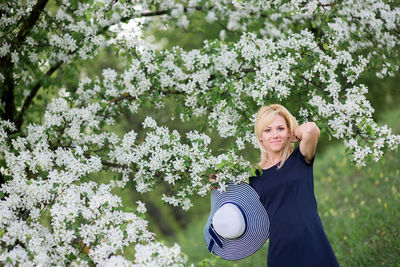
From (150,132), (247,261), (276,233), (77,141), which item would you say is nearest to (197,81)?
(150,132)

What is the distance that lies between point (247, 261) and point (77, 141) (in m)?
4.13

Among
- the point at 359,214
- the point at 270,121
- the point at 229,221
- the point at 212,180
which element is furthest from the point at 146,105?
the point at 359,214

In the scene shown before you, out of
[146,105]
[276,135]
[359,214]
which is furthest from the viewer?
[359,214]

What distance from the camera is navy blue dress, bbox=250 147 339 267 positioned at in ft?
11.3

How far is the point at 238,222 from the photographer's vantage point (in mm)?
4059

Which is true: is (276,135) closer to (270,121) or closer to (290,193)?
(270,121)

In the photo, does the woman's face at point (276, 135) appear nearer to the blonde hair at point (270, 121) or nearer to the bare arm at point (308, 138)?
the blonde hair at point (270, 121)

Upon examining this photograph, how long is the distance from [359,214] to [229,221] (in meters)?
4.41

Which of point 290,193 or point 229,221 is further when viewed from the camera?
point 229,221

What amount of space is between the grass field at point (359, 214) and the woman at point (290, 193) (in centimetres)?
76

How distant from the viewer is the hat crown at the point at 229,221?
4.01 meters

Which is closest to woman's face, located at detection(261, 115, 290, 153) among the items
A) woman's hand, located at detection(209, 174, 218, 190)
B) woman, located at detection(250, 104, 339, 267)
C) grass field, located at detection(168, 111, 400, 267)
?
woman, located at detection(250, 104, 339, 267)

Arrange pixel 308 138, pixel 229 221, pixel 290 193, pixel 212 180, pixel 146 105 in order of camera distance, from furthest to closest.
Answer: pixel 146 105, pixel 212 180, pixel 229 221, pixel 290 193, pixel 308 138

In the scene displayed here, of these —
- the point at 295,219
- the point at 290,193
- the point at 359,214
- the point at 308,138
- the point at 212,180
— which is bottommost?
the point at 295,219
